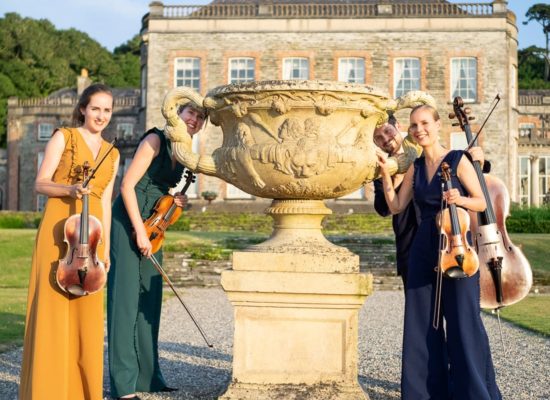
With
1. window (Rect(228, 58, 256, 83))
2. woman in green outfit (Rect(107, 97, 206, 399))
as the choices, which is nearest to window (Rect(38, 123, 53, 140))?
window (Rect(228, 58, 256, 83))

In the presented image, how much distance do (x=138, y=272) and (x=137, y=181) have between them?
58cm

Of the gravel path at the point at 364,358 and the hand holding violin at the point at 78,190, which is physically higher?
the hand holding violin at the point at 78,190

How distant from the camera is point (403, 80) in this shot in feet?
92.3

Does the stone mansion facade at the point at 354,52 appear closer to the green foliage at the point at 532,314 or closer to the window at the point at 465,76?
the window at the point at 465,76

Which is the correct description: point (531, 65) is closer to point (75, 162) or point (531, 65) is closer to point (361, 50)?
point (361, 50)

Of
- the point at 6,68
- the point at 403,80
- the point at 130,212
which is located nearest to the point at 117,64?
the point at 6,68

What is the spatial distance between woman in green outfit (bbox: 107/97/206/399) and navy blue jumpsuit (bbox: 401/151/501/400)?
5.17 ft

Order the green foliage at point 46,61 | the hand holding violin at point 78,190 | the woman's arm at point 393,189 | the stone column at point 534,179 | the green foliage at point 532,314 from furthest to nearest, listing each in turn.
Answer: the green foliage at point 46,61, the stone column at point 534,179, the green foliage at point 532,314, the woman's arm at point 393,189, the hand holding violin at point 78,190

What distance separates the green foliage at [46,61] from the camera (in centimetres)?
4916

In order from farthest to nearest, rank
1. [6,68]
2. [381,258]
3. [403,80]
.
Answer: [6,68] < [403,80] < [381,258]

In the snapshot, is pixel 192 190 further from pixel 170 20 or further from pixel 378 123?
pixel 378 123

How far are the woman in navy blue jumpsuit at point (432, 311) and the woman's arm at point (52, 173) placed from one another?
1.91 meters

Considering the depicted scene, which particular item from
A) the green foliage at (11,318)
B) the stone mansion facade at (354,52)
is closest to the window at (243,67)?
the stone mansion facade at (354,52)

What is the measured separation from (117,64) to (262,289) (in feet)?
174
